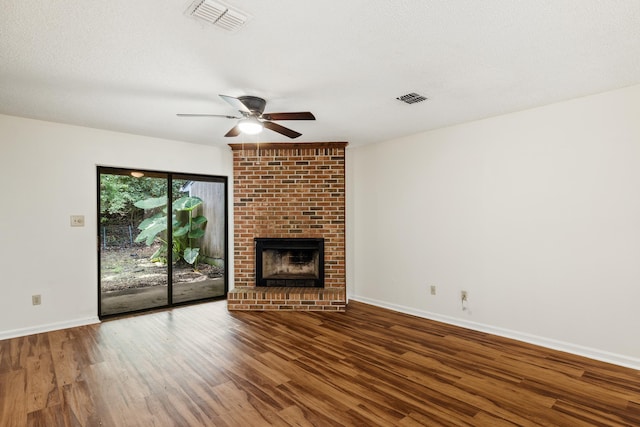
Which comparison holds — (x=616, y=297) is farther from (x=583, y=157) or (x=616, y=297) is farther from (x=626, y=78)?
(x=626, y=78)

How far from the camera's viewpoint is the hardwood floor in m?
2.02

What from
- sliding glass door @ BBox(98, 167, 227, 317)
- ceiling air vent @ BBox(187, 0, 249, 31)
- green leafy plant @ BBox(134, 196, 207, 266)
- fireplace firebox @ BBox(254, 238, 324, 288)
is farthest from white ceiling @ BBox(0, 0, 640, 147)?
fireplace firebox @ BBox(254, 238, 324, 288)

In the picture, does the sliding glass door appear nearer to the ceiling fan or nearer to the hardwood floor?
the hardwood floor

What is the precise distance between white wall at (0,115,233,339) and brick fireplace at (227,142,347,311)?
154 centimetres

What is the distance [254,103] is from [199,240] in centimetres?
281

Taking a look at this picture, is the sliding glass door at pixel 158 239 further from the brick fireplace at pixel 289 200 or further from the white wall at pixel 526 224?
the white wall at pixel 526 224

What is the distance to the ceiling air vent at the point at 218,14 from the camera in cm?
162

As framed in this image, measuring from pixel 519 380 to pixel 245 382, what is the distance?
2.14 m

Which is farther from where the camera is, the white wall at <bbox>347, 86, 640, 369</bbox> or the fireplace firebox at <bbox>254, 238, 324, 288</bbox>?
the fireplace firebox at <bbox>254, 238, 324, 288</bbox>

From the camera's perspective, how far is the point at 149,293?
453 centimetres

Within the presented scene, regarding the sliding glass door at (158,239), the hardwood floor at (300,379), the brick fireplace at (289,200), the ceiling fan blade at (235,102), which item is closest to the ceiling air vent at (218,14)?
the ceiling fan blade at (235,102)

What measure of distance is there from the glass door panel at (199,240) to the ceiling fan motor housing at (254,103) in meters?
2.33

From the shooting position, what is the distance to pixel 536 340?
10.4 feet

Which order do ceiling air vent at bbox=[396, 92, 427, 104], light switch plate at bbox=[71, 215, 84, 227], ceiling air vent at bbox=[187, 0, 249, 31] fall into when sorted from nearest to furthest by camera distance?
ceiling air vent at bbox=[187, 0, 249, 31]
ceiling air vent at bbox=[396, 92, 427, 104]
light switch plate at bbox=[71, 215, 84, 227]
